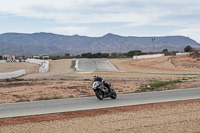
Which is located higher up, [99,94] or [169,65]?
[169,65]

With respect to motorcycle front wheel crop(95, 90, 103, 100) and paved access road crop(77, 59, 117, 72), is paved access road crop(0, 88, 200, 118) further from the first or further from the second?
paved access road crop(77, 59, 117, 72)

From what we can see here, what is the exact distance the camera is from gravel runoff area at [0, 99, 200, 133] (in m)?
9.32

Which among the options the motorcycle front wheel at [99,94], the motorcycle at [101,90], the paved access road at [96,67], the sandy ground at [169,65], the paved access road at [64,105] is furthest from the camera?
the sandy ground at [169,65]

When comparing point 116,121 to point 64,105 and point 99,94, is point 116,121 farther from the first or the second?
point 99,94

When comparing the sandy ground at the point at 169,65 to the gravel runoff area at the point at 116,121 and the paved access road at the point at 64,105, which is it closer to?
the paved access road at the point at 64,105

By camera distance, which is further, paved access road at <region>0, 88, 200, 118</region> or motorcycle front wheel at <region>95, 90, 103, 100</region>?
motorcycle front wheel at <region>95, 90, 103, 100</region>

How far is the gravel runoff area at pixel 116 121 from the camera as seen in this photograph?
9320mm

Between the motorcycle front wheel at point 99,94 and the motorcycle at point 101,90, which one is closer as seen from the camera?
the motorcycle at point 101,90

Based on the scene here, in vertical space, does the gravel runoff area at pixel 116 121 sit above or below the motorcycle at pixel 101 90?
below

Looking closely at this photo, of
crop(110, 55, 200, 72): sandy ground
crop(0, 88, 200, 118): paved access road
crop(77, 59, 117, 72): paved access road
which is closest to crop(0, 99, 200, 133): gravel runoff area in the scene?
crop(0, 88, 200, 118): paved access road

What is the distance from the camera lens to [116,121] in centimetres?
1047

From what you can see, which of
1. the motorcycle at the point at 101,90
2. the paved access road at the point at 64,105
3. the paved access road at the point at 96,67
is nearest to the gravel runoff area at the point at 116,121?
the paved access road at the point at 64,105

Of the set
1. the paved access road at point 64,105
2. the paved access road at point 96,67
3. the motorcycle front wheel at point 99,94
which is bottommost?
the paved access road at point 64,105

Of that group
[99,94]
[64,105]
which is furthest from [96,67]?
[64,105]
